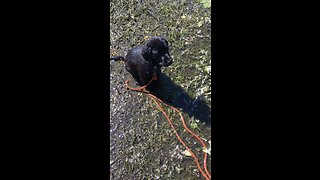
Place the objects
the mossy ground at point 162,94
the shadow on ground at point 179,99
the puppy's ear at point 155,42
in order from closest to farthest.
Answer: the puppy's ear at point 155,42 → the mossy ground at point 162,94 → the shadow on ground at point 179,99

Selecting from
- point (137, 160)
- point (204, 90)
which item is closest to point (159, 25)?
point (204, 90)

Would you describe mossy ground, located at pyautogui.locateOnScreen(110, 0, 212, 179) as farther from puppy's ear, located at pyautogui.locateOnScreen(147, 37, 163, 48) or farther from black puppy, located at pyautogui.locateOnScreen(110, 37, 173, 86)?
puppy's ear, located at pyautogui.locateOnScreen(147, 37, 163, 48)

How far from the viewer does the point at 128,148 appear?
4.18m

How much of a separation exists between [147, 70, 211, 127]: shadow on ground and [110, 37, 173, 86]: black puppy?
19 centimetres

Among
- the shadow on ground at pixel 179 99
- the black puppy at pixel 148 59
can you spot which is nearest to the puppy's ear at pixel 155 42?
the black puppy at pixel 148 59

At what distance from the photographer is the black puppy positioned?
3842 mm

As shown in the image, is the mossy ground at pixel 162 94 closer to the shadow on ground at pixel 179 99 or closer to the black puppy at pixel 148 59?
the shadow on ground at pixel 179 99

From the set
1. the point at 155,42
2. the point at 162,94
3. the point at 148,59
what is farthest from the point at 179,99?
the point at 155,42

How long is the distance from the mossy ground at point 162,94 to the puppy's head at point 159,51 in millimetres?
724

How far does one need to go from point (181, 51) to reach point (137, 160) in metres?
1.61

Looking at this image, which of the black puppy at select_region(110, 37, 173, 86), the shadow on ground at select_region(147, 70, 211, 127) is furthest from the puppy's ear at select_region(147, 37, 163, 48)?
the shadow on ground at select_region(147, 70, 211, 127)

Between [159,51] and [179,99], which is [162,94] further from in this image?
[159,51]

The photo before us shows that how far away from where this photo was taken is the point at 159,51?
3875 millimetres

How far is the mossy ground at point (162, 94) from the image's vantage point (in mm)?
4039
